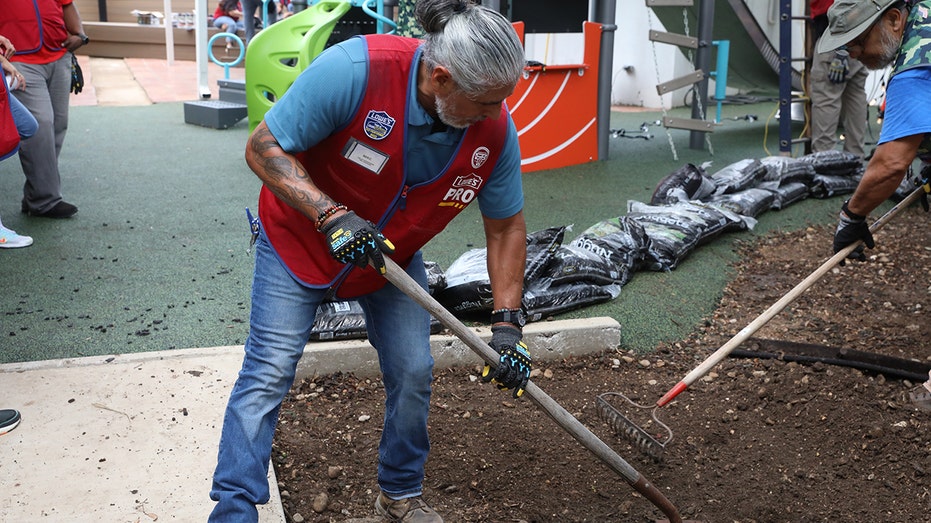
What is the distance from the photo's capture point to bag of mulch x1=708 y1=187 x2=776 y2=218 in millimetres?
6289

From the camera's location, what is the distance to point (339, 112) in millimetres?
2178

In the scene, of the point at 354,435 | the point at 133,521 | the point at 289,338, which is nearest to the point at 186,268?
the point at 354,435

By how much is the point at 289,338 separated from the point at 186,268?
110 inches

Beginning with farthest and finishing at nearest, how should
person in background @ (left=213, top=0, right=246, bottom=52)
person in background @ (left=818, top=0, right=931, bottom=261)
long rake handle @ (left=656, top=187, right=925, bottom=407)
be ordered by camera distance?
person in background @ (left=213, top=0, right=246, bottom=52)
long rake handle @ (left=656, top=187, right=925, bottom=407)
person in background @ (left=818, top=0, right=931, bottom=261)

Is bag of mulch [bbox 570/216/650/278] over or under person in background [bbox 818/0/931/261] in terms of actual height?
under

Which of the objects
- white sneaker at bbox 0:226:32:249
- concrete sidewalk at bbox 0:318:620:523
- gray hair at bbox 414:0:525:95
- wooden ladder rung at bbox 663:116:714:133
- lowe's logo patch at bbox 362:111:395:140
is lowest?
concrete sidewalk at bbox 0:318:620:523

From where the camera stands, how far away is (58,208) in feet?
18.8

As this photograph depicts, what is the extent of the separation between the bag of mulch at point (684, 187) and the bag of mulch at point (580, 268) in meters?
1.57

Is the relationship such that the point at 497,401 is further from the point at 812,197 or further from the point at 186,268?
the point at 812,197

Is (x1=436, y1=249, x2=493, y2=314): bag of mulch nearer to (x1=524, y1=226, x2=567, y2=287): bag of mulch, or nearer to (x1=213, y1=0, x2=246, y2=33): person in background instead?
(x1=524, y1=226, x2=567, y2=287): bag of mulch

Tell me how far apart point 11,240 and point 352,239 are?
12.4 ft

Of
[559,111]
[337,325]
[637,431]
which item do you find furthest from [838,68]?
[337,325]

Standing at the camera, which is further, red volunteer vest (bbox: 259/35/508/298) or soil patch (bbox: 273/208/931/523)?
soil patch (bbox: 273/208/931/523)

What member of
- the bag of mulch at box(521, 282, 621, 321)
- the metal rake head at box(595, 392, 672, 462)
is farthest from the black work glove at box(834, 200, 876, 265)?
the bag of mulch at box(521, 282, 621, 321)
